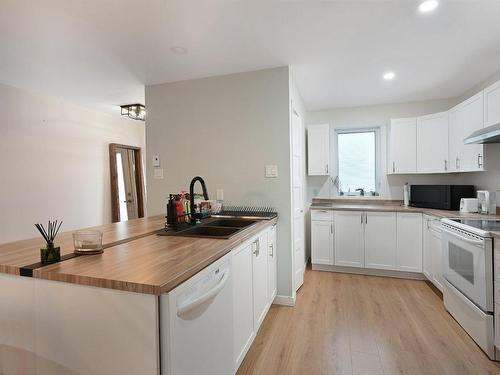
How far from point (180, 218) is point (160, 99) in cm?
178

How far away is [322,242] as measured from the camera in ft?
11.9

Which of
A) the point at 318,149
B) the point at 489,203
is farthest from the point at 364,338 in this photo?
the point at 318,149

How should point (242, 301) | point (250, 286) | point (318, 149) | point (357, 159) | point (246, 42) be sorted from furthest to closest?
point (357, 159)
point (318, 149)
point (246, 42)
point (250, 286)
point (242, 301)

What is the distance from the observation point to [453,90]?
131 inches

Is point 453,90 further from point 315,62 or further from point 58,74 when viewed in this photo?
point 58,74

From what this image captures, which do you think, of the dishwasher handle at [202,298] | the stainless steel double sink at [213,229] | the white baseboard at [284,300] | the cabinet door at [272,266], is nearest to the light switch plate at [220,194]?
the stainless steel double sink at [213,229]

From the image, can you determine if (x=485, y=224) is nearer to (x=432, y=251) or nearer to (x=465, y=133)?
(x=432, y=251)

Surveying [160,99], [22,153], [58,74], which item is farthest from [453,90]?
[22,153]

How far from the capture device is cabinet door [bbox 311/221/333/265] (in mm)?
3576

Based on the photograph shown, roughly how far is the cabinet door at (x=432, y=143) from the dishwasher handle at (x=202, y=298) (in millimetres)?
3293

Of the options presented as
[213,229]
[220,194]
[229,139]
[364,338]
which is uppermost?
[229,139]

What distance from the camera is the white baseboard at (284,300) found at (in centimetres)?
264

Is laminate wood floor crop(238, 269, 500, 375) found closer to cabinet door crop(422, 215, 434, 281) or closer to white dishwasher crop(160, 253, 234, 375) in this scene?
cabinet door crop(422, 215, 434, 281)

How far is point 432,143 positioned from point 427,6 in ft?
7.05
